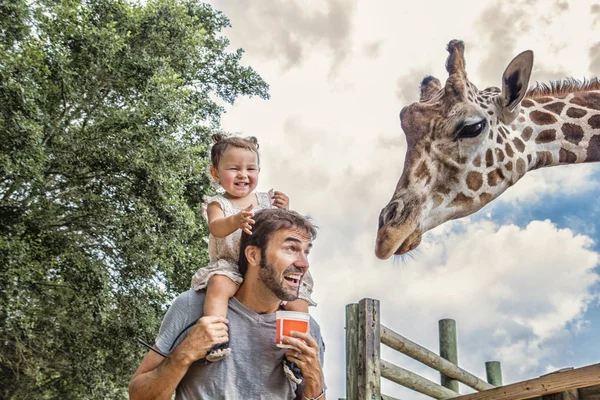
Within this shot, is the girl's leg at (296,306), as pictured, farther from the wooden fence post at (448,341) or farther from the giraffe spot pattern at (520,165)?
the wooden fence post at (448,341)

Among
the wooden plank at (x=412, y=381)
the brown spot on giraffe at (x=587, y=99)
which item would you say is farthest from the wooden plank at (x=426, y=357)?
the brown spot on giraffe at (x=587, y=99)

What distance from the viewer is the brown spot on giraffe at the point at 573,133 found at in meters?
4.18

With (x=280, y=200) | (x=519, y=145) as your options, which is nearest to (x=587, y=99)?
(x=519, y=145)

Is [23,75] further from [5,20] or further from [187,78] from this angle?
[187,78]

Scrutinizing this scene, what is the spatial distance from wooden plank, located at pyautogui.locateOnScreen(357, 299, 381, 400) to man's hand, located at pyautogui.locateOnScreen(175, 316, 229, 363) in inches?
123

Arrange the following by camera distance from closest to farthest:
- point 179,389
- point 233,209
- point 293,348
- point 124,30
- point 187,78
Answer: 1. point 293,348
2. point 179,389
3. point 233,209
4. point 124,30
5. point 187,78

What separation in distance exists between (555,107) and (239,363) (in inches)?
132

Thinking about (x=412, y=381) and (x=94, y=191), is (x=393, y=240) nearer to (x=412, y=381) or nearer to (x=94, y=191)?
(x=412, y=381)

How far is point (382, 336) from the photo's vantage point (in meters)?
5.04

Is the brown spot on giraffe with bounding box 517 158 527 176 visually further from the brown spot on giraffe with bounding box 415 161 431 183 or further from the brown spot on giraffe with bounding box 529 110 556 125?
the brown spot on giraffe with bounding box 415 161 431 183

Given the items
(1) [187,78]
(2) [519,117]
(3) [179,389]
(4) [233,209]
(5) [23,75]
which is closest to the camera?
(3) [179,389]

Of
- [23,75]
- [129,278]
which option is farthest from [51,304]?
[23,75]

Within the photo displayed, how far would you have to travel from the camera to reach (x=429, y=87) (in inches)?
173

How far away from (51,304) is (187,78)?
493 cm
